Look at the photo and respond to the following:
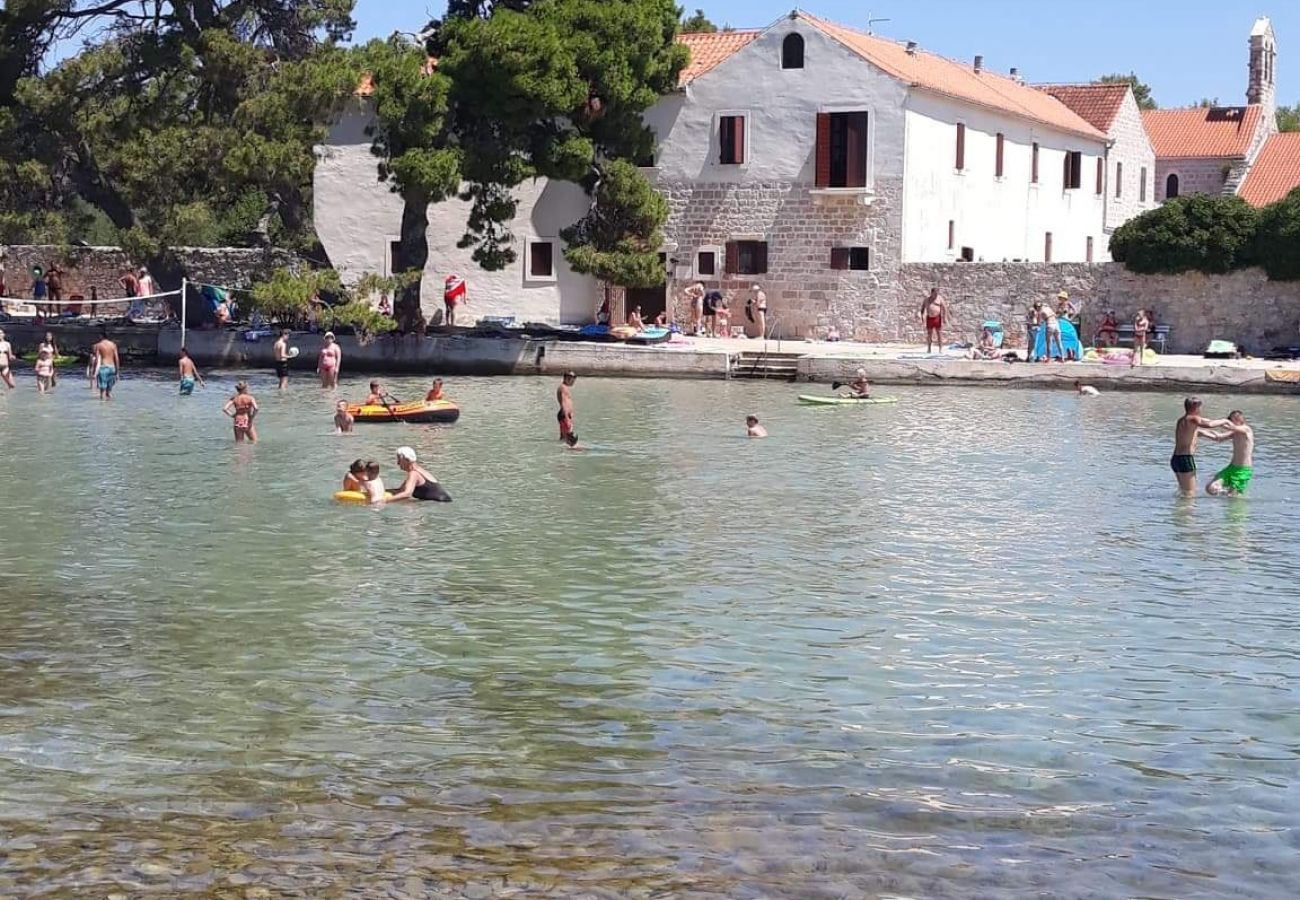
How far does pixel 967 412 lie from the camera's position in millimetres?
32844

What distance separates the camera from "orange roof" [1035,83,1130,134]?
182 ft

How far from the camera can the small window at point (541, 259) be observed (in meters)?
45.9

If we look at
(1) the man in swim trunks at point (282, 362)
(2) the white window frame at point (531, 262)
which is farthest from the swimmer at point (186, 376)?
(2) the white window frame at point (531, 262)

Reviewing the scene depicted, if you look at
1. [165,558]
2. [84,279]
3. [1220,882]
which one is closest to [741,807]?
[1220,882]

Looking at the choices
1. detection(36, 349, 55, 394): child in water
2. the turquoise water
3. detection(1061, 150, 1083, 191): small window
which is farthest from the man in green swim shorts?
detection(1061, 150, 1083, 191): small window

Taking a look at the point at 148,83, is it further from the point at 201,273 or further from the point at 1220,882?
the point at 1220,882

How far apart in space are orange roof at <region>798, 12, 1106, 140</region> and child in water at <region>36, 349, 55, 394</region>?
65.8ft

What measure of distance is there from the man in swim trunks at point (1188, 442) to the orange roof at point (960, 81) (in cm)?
2209

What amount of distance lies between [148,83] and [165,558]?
3004 cm

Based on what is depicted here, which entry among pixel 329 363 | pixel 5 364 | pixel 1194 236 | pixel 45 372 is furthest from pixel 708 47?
pixel 5 364

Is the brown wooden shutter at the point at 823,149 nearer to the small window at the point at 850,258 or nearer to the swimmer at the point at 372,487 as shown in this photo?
the small window at the point at 850,258

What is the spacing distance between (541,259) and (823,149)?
321 inches

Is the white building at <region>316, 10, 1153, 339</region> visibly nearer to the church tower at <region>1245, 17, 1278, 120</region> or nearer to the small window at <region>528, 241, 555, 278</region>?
the small window at <region>528, 241, 555, 278</region>

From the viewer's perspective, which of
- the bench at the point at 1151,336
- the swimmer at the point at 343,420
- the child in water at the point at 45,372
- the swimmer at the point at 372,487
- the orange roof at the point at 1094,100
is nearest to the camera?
the swimmer at the point at 372,487
